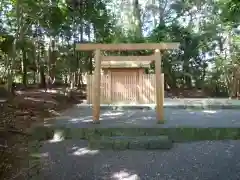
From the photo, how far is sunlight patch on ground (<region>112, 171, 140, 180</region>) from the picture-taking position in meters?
3.82

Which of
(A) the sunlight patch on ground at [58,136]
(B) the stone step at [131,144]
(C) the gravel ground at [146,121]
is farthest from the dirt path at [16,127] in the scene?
(B) the stone step at [131,144]

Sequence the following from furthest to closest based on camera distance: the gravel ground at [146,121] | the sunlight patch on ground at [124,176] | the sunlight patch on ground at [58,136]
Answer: the gravel ground at [146,121] → the sunlight patch on ground at [58,136] → the sunlight patch on ground at [124,176]

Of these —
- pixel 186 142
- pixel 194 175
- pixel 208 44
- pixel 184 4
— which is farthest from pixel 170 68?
pixel 194 175

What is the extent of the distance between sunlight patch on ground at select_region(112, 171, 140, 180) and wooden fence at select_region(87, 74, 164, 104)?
8.02 metres

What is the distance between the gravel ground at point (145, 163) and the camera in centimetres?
388

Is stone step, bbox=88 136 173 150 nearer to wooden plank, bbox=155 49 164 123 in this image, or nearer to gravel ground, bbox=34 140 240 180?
gravel ground, bbox=34 140 240 180

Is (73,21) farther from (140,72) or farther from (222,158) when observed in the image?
(222,158)

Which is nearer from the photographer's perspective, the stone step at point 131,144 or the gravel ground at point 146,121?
the stone step at point 131,144

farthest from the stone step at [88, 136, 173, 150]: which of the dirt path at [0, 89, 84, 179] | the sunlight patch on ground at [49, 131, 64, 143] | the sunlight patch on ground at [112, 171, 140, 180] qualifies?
the dirt path at [0, 89, 84, 179]

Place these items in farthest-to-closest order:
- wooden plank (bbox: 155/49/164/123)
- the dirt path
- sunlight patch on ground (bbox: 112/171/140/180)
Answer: wooden plank (bbox: 155/49/164/123)
the dirt path
sunlight patch on ground (bbox: 112/171/140/180)

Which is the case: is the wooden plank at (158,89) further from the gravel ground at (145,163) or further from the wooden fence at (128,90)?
the wooden fence at (128,90)

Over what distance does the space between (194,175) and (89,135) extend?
2404mm

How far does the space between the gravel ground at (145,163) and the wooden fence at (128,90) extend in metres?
6.82

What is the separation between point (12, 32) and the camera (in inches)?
541
